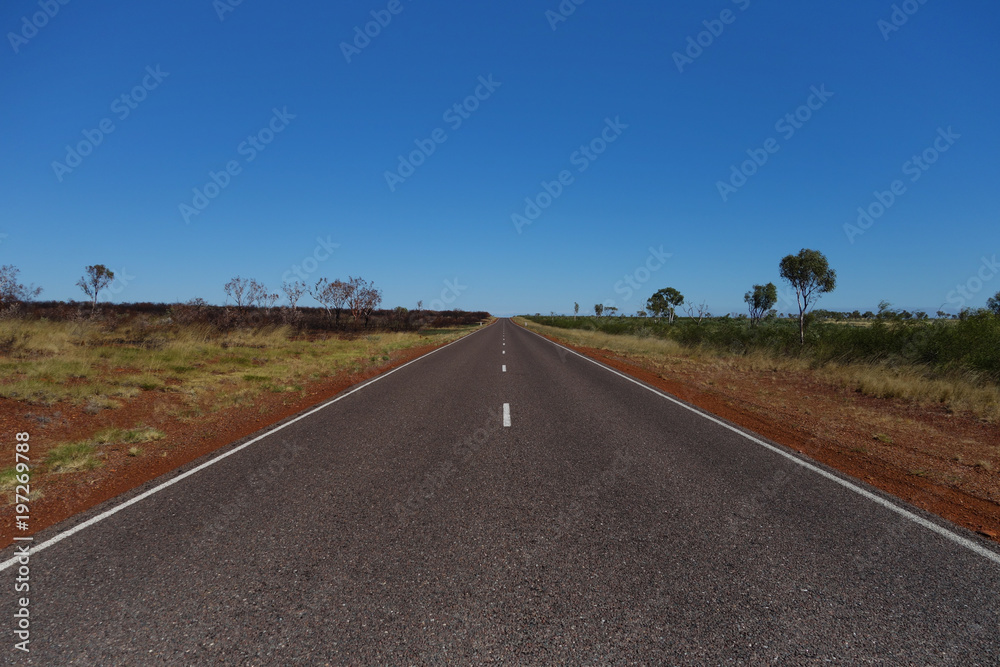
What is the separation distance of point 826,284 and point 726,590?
27.6m

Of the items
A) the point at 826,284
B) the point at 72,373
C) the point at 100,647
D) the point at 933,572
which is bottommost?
the point at 933,572

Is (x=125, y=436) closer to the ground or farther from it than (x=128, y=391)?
closer to the ground

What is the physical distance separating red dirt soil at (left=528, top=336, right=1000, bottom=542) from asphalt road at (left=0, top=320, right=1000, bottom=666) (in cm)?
80

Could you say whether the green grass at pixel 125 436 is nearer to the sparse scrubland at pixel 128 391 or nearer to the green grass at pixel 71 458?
the sparse scrubland at pixel 128 391

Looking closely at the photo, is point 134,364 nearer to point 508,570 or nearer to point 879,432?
point 508,570

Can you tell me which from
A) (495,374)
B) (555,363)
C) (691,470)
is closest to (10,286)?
(495,374)

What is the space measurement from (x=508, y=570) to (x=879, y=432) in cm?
850

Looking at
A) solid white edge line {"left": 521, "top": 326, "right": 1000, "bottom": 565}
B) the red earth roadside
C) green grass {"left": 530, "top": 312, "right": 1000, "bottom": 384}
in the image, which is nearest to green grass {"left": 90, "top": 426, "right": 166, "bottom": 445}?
the red earth roadside

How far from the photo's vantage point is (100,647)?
2.43 metres

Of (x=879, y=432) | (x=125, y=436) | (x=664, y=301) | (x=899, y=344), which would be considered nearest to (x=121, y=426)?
(x=125, y=436)

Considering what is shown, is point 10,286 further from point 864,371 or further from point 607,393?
point 864,371

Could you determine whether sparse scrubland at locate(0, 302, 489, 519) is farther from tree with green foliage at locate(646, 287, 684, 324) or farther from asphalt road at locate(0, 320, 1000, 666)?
tree with green foliage at locate(646, 287, 684, 324)

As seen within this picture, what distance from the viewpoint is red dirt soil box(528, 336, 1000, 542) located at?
5066 mm

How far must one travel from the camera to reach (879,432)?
807cm
